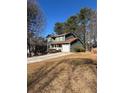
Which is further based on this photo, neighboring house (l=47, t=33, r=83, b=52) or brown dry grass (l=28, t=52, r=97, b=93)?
neighboring house (l=47, t=33, r=83, b=52)

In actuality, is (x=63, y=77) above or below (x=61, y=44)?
below

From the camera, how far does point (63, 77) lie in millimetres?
2137

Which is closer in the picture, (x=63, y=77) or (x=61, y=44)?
(x=63, y=77)

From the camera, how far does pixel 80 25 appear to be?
3.42 meters

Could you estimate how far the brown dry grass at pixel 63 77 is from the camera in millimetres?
1745

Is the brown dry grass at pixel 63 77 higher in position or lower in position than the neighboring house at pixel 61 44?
lower

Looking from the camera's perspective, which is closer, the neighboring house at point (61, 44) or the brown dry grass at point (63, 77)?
the brown dry grass at point (63, 77)

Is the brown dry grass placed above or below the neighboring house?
below

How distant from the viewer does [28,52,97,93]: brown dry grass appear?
1745 mm
